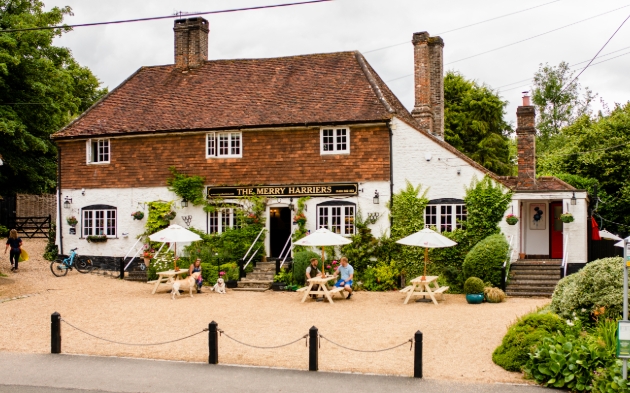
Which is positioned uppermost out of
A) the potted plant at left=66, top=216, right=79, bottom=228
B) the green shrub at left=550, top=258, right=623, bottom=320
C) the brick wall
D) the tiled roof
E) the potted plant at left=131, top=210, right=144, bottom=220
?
the tiled roof

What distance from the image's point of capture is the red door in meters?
24.3

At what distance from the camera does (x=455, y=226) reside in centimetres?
2289

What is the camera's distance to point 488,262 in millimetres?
20312

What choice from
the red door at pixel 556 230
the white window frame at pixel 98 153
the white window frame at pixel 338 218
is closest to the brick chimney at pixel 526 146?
the red door at pixel 556 230

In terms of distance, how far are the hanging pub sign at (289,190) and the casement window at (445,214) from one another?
2687 mm

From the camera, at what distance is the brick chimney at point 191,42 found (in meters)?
28.2

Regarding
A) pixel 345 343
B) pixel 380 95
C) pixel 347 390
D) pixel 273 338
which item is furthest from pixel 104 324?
pixel 380 95

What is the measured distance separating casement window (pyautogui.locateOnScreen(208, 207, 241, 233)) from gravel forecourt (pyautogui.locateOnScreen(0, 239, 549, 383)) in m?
3.68

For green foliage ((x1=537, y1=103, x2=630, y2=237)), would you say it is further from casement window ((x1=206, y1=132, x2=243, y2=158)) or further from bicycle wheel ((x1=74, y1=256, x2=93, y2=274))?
bicycle wheel ((x1=74, y1=256, x2=93, y2=274))

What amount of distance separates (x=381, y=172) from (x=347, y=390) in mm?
14025

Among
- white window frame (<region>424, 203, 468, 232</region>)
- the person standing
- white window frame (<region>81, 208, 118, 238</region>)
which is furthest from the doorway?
the person standing

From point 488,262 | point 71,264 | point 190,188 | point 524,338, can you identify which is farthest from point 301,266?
point 524,338

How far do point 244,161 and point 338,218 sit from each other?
4208 mm

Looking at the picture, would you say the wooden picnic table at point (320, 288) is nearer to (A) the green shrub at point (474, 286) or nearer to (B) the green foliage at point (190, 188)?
(A) the green shrub at point (474, 286)
